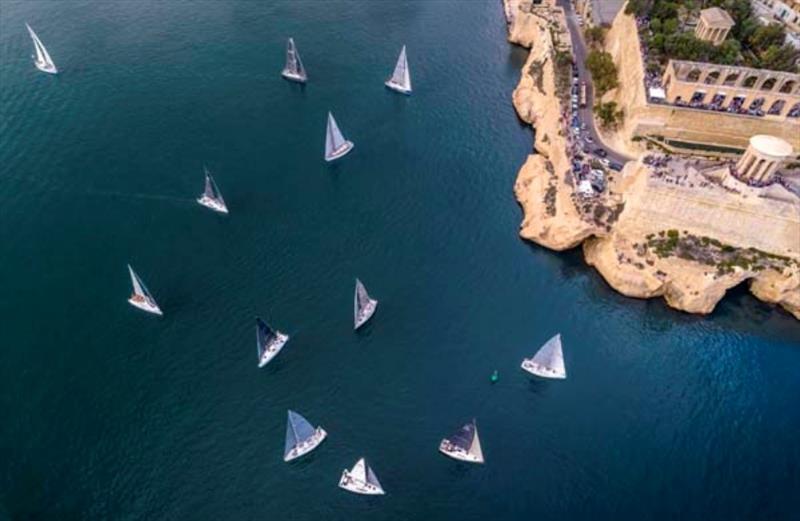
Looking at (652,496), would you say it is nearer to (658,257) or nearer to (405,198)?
(658,257)

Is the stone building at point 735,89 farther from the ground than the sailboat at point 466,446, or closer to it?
farther from the ground

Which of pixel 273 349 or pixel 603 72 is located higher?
pixel 603 72

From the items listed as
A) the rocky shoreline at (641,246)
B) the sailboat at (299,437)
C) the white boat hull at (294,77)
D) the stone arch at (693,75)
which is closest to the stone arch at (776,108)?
the stone arch at (693,75)

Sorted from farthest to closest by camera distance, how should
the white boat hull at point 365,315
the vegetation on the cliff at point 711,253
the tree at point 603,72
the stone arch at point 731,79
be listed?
1. the tree at point 603,72
2. the stone arch at point 731,79
3. the vegetation on the cliff at point 711,253
4. the white boat hull at point 365,315

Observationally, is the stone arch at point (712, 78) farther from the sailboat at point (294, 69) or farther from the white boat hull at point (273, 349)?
the white boat hull at point (273, 349)

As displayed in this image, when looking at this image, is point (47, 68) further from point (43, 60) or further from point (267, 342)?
point (267, 342)

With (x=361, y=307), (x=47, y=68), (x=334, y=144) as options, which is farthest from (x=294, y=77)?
(x=361, y=307)

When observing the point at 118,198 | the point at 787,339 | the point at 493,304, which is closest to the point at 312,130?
the point at 118,198
